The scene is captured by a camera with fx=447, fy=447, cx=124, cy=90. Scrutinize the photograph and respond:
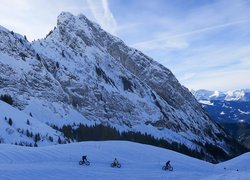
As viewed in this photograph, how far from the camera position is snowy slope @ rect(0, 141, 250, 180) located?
3912cm

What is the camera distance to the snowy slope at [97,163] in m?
39.1

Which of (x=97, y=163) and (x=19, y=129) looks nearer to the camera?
(x=97, y=163)

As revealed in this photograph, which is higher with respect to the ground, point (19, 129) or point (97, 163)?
point (19, 129)

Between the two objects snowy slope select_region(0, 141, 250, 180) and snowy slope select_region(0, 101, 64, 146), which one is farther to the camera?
snowy slope select_region(0, 101, 64, 146)

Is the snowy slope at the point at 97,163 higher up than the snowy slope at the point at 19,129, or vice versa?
the snowy slope at the point at 19,129

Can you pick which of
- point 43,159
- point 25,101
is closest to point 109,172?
point 43,159

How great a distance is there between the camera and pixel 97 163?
50.1 metres

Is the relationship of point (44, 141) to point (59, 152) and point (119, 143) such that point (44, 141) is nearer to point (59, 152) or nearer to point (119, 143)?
point (119, 143)

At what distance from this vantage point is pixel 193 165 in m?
58.6

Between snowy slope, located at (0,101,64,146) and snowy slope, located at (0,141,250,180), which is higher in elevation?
snowy slope, located at (0,101,64,146)

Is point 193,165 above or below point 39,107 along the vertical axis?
below

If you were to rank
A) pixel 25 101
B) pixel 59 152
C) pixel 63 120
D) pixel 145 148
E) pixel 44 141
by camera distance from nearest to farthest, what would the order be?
1. pixel 59 152
2. pixel 145 148
3. pixel 44 141
4. pixel 25 101
5. pixel 63 120

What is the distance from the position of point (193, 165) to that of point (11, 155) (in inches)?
963

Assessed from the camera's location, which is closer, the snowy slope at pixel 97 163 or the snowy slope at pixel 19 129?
the snowy slope at pixel 97 163
